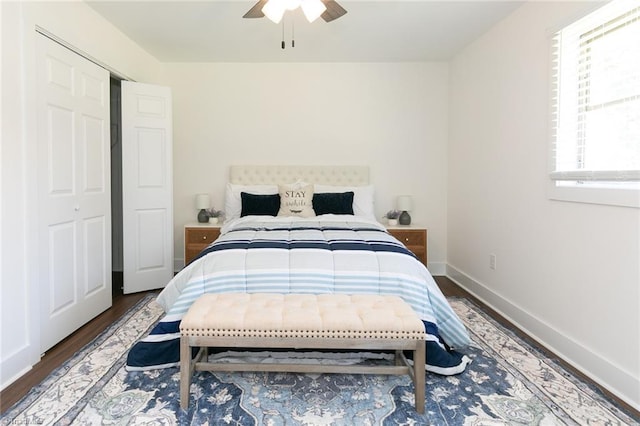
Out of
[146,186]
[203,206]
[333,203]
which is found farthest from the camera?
[203,206]

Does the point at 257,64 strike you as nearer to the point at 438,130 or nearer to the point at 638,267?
the point at 438,130

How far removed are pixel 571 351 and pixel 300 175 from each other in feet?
9.94

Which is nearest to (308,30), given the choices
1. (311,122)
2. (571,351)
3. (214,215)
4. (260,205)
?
(311,122)

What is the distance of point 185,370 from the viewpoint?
1793mm

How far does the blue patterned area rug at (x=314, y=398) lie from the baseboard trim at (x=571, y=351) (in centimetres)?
12

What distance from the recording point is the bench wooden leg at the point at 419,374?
1.76 metres

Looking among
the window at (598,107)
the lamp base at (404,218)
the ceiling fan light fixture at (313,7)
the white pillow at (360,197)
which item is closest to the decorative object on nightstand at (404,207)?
the lamp base at (404,218)

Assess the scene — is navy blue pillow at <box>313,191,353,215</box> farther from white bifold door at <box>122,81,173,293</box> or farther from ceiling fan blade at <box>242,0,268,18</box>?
ceiling fan blade at <box>242,0,268,18</box>

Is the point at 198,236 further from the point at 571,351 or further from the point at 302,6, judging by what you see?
the point at 571,351

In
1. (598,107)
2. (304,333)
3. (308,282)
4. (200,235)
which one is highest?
(598,107)

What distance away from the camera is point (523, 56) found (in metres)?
2.92

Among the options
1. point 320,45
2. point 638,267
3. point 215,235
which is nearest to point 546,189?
point 638,267

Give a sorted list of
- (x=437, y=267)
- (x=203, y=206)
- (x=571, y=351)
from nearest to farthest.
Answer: (x=571, y=351) < (x=203, y=206) < (x=437, y=267)

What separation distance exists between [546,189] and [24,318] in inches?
134
